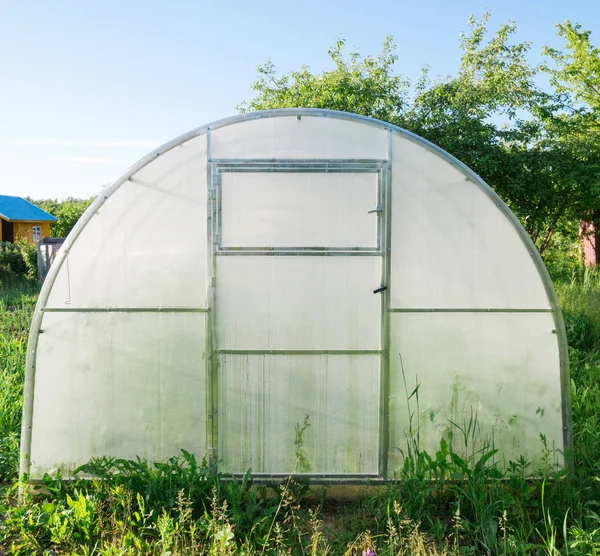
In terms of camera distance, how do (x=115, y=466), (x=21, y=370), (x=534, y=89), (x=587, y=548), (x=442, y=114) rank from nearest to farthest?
(x=587, y=548), (x=115, y=466), (x=21, y=370), (x=442, y=114), (x=534, y=89)

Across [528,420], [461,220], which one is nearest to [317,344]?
[461,220]

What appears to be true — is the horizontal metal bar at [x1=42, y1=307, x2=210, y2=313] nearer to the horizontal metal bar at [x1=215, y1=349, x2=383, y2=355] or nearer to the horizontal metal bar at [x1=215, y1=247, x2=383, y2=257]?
the horizontal metal bar at [x1=215, y1=349, x2=383, y2=355]

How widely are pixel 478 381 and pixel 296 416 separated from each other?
1451 mm

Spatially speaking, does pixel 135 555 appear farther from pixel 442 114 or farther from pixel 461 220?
pixel 442 114

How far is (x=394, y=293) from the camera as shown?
4.58 metres

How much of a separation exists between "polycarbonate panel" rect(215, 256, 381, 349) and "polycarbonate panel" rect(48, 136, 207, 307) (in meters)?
0.27

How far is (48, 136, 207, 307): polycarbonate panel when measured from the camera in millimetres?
4562

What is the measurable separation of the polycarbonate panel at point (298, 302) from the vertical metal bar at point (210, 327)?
2.1 inches

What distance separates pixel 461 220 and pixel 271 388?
197cm

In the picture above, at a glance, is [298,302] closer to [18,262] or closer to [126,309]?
[126,309]

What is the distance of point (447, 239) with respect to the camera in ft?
15.0

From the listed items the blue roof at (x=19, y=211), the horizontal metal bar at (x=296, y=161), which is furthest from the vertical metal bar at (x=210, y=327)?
the blue roof at (x=19, y=211)

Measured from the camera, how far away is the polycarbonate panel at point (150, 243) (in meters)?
4.56

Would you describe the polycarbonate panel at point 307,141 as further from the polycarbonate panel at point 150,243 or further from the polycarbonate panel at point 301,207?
the polycarbonate panel at point 150,243
